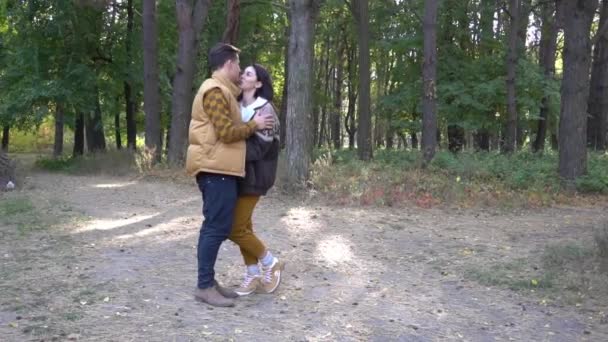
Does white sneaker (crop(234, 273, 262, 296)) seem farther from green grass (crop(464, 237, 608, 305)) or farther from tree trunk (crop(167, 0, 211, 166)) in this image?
tree trunk (crop(167, 0, 211, 166))

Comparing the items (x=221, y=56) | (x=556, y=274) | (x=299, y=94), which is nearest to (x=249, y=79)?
(x=221, y=56)

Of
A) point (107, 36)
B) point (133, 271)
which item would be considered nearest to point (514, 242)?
point (133, 271)

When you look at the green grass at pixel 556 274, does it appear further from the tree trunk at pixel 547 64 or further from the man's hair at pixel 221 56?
the tree trunk at pixel 547 64

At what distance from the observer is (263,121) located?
471 centimetres

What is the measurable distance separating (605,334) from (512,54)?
14.4 metres

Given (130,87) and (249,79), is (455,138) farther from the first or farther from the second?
(249,79)

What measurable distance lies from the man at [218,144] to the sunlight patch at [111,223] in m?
3.95

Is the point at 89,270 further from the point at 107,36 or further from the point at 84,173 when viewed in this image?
the point at 107,36

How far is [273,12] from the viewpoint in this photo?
24.6 meters

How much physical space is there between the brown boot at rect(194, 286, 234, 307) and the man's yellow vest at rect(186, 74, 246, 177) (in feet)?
3.31

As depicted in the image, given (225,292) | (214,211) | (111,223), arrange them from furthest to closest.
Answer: (111,223), (225,292), (214,211)

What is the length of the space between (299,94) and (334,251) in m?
4.91

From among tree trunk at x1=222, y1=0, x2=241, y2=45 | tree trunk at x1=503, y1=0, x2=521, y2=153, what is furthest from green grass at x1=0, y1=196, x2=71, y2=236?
tree trunk at x1=503, y1=0, x2=521, y2=153

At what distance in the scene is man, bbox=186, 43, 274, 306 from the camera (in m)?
4.54
